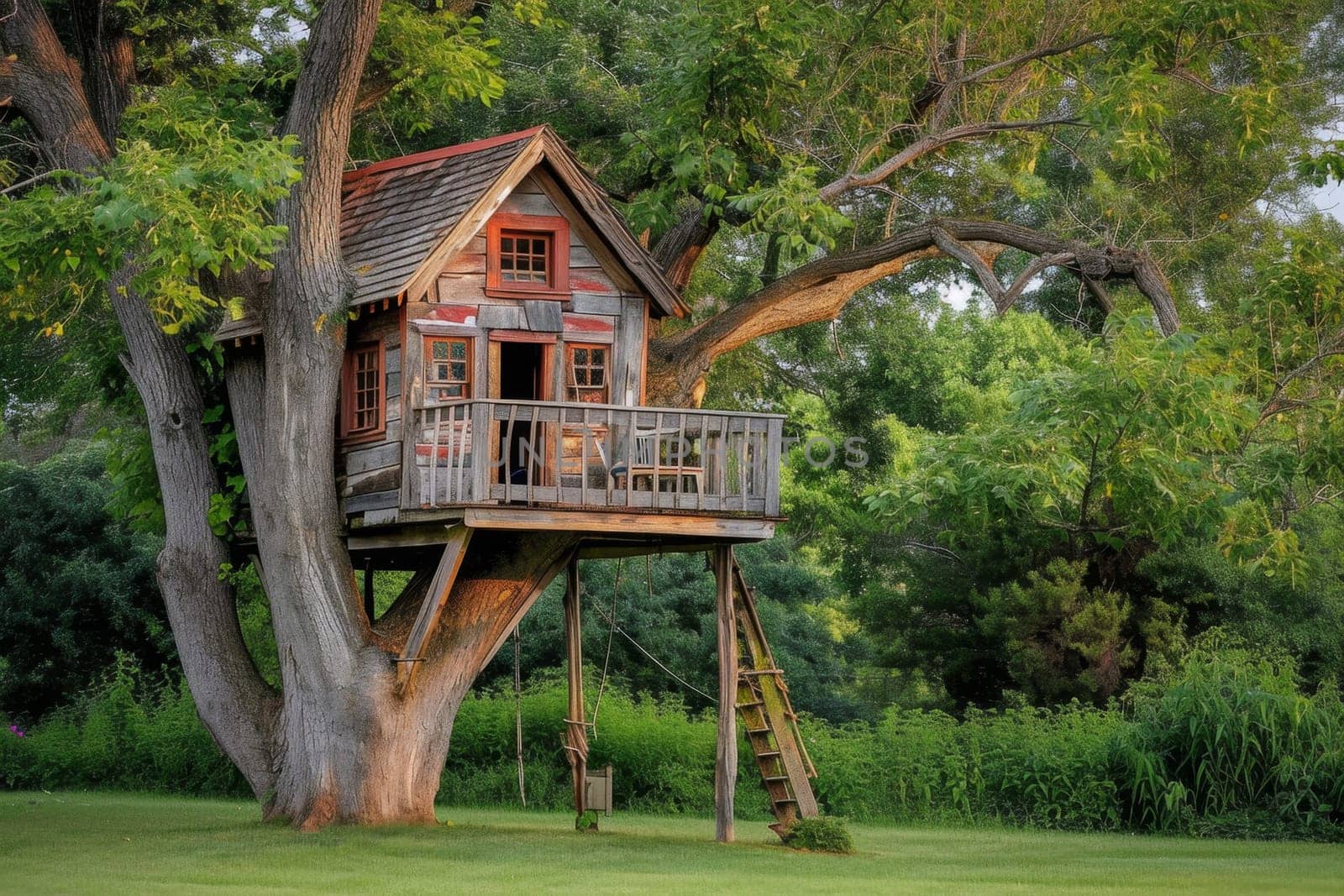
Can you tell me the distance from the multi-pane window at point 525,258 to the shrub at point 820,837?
625cm

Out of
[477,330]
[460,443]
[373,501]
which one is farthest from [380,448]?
[460,443]

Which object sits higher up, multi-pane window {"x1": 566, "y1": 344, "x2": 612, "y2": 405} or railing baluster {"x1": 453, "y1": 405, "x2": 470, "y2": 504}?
multi-pane window {"x1": 566, "y1": 344, "x2": 612, "y2": 405}

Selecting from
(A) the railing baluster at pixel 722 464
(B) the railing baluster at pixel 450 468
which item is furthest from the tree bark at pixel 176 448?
(A) the railing baluster at pixel 722 464

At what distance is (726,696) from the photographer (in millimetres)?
17578

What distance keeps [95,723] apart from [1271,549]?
17361 millimetres

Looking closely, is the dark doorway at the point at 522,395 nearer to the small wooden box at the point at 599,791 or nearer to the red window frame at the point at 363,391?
the red window frame at the point at 363,391

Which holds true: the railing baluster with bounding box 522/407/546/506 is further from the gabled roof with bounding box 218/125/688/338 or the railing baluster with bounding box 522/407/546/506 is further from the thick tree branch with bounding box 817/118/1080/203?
the thick tree branch with bounding box 817/118/1080/203

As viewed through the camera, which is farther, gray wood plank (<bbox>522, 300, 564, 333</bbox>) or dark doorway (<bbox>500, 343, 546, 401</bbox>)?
dark doorway (<bbox>500, 343, 546, 401</bbox>)

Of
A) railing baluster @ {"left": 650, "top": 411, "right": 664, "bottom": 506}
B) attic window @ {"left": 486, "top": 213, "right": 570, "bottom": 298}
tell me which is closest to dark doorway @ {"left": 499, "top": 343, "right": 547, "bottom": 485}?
attic window @ {"left": 486, "top": 213, "right": 570, "bottom": 298}

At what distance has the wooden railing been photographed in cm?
1644

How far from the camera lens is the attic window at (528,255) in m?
18.2

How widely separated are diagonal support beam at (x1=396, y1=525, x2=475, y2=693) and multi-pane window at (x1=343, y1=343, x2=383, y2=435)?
188cm

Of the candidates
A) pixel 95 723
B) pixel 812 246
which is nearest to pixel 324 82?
pixel 812 246

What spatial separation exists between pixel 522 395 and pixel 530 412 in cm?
455
